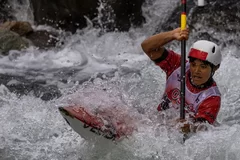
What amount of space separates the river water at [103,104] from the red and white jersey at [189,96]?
0.17 meters

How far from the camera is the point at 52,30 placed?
9.72 metres

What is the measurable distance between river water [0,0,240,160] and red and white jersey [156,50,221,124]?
0.17 m

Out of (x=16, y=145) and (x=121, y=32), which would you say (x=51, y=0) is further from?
(x=16, y=145)

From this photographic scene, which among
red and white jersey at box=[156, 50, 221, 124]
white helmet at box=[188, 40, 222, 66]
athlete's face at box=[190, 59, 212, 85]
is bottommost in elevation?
red and white jersey at box=[156, 50, 221, 124]

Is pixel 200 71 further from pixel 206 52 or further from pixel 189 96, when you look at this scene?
pixel 189 96

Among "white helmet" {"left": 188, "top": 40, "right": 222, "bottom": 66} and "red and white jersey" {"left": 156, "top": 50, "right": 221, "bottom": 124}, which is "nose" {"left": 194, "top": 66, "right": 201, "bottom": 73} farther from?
"red and white jersey" {"left": 156, "top": 50, "right": 221, "bottom": 124}

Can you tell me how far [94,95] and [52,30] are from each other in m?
4.76

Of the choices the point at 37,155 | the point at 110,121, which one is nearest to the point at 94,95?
the point at 110,121

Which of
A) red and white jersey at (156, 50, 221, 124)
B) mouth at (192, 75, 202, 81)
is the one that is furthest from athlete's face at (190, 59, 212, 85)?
red and white jersey at (156, 50, 221, 124)

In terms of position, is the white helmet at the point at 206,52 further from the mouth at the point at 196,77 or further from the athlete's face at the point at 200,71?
the mouth at the point at 196,77

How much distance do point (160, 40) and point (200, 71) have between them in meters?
0.43

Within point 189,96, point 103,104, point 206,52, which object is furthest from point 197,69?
point 103,104

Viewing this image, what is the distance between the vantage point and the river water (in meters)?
4.88

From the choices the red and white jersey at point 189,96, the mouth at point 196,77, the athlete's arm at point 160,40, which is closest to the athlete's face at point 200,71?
the mouth at point 196,77
